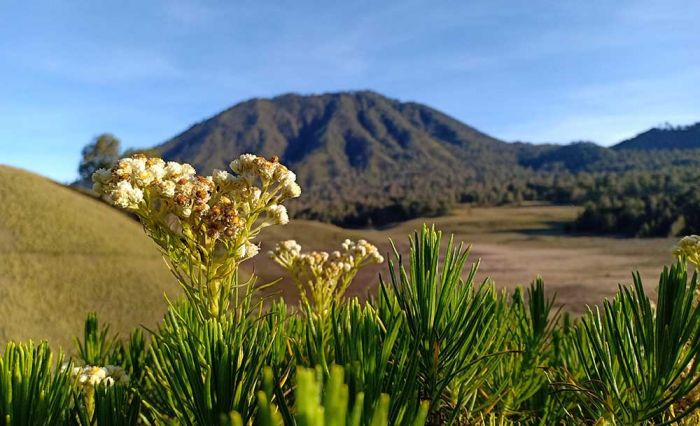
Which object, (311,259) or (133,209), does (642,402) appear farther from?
(311,259)

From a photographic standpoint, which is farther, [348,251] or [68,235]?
[68,235]

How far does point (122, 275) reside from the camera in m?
20.5

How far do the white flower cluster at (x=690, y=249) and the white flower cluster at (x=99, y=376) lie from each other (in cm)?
228

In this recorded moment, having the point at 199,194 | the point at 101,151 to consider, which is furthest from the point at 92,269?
the point at 101,151

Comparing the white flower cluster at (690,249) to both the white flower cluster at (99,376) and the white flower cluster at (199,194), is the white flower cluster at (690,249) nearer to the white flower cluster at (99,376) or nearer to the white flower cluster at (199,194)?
the white flower cluster at (199,194)

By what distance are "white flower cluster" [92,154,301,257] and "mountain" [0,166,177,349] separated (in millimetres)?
14670

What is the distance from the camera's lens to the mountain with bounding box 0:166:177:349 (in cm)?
1608

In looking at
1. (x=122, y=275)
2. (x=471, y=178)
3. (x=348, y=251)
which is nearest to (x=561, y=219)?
(x=122, y=275)

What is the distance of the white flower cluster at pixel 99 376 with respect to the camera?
5.71 ft

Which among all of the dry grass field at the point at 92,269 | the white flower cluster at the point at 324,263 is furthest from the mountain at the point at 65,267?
the white flower cluster at the point at 324,263

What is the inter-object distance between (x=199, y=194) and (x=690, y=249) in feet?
6.52

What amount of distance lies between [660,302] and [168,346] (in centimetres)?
145

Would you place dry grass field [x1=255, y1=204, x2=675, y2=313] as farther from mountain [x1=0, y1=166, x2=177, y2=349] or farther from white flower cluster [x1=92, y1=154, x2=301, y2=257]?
mountain [x1=0, y1=166, x2=177, y2=349]

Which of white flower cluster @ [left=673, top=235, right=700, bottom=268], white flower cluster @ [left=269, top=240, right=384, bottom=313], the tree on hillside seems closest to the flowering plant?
white flower cluster @ [left=269, top=240, right=384, bottom=313]
